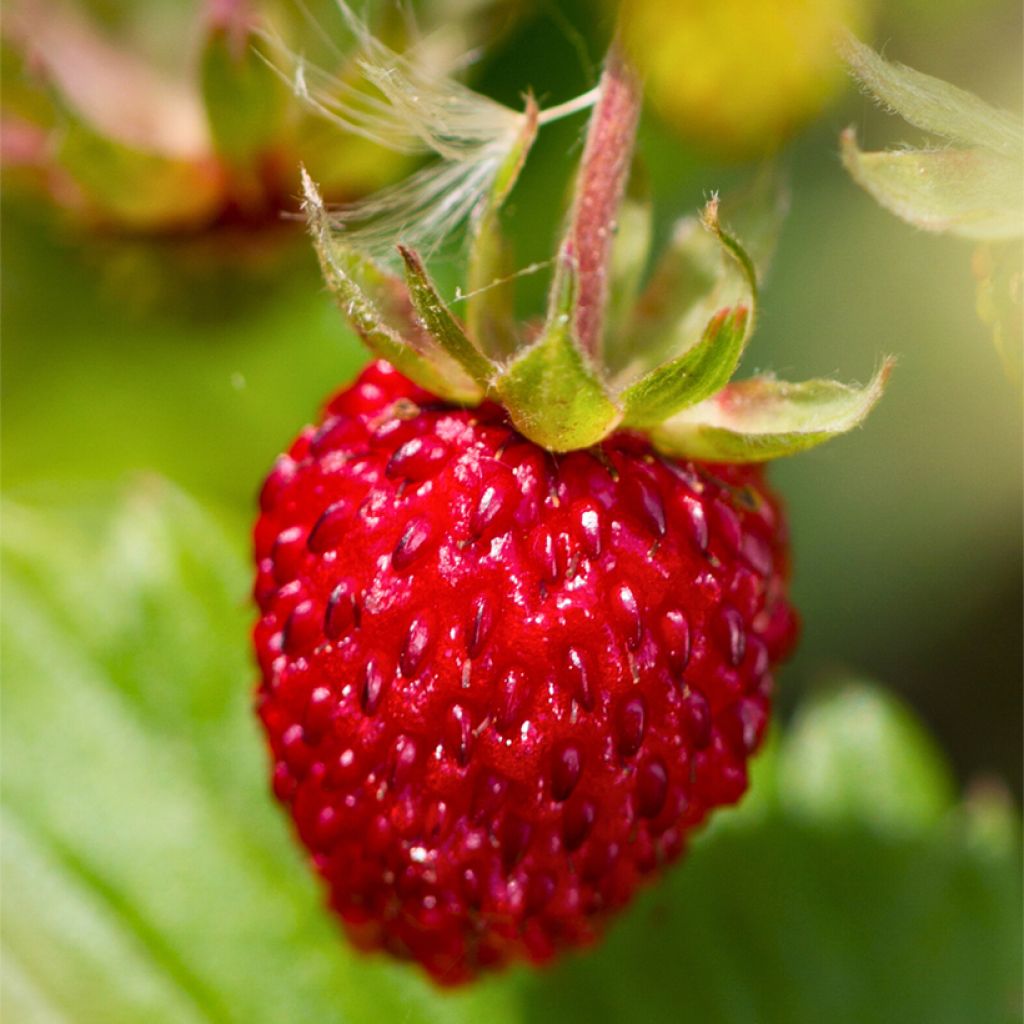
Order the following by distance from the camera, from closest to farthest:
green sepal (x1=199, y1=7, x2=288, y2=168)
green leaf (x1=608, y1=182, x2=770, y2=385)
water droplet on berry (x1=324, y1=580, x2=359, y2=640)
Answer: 1. water droplet on berry (x1=324, y1=580, x2=359, y2=640)
2. green leaf (x1=608, y1=182, x2=770, y2=385)
3. green sepal (x1=199, y1=7, x2=288, y2=168)

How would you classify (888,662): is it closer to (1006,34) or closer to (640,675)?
(1006,34)

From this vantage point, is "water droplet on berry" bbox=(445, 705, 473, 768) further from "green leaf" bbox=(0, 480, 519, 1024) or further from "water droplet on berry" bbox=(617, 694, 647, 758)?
"green leaf" bbox=(0, 480, 519, 1024)

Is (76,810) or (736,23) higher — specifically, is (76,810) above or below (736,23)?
below

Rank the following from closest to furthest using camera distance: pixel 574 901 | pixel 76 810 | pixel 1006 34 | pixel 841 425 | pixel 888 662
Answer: pixel 841 425 < pixel 574 901 < pixel 76 810 < pixel 1006 34 < pixel 888 662

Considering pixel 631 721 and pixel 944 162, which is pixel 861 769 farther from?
pixel 944 162

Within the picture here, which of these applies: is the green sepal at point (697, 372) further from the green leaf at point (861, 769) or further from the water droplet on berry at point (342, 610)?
the green leaf at point (861, 769)

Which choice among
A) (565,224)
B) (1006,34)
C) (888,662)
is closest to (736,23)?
(1006,34)

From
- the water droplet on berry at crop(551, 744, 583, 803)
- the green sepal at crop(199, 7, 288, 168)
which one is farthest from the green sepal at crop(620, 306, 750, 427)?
the green sepal at crop(199, 7, 288, 168)

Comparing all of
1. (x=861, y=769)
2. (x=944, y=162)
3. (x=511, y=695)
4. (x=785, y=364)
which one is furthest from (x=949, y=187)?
(x=861, y=769)
